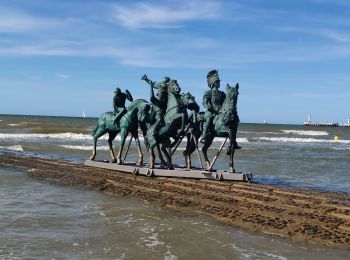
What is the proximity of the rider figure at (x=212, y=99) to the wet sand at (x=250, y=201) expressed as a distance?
5.87 feet

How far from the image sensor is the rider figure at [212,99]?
13.3 meters

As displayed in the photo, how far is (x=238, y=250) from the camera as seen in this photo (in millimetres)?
7547

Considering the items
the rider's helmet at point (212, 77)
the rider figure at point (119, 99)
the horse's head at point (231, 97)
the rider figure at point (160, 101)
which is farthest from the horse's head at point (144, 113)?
the horse's head at point (231, 97)

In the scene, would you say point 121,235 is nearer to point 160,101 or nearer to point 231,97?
point 231,97

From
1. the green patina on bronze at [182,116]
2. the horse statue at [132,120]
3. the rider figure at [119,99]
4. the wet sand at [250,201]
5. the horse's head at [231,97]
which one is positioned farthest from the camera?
the rider figure at [119,99]

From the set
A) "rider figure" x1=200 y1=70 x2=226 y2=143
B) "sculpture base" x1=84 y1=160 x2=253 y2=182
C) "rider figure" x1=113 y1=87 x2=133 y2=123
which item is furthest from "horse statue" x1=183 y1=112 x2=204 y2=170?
"rider figure" x1=113 y1=87 x2=133 y2=123

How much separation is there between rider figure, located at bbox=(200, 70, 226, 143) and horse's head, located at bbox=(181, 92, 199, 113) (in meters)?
0.36

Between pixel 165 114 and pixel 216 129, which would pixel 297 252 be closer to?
pixel 216 129

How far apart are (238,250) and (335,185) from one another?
8132 mm

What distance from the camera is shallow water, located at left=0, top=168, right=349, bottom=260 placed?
23.7ft

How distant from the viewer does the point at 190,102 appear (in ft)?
44.9

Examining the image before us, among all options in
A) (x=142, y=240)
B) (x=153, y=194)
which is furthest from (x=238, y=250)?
(x=153, y=194)

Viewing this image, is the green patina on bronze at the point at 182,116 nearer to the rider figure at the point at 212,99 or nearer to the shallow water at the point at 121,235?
the rider figure at the point at 212,99

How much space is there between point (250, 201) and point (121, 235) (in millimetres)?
3040
